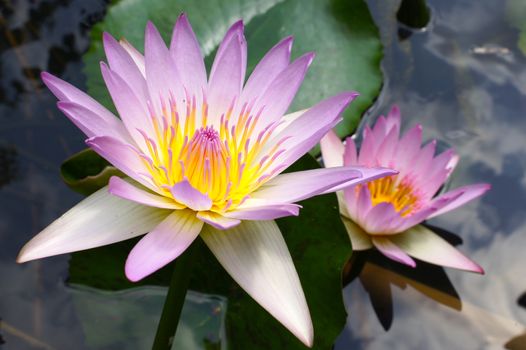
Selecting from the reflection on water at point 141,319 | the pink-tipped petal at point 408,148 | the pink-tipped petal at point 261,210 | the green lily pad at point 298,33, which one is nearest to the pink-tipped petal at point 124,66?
the pink-tipped petal at point 261,210

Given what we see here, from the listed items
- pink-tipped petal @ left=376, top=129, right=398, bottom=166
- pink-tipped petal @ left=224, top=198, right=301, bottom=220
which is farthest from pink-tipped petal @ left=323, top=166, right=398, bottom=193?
pink-tipped petal @ left=376, top=129, right=398, bottom=166

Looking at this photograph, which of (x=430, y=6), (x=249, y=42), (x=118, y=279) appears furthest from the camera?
(x=430, y=6)

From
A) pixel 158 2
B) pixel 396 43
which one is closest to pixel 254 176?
pixel 158 2

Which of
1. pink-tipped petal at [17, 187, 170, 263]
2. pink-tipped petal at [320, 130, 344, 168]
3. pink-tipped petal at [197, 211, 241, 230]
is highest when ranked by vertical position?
pink-tipped petal at [17, 187, 170, 263]

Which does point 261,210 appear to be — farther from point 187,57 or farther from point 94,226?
point 187,57

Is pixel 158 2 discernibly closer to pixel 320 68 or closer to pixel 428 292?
pixel 320 68

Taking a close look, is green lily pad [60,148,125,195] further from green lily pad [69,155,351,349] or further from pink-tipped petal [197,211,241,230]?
pink-tipped petal [197,211,241,230]

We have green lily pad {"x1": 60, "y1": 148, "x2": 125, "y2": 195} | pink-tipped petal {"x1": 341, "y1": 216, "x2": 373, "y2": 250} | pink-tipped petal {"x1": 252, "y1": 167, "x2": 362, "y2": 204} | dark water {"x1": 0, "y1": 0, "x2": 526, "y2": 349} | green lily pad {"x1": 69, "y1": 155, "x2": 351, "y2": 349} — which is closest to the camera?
pink-tipped petal {"x1": 252, "y1": 167, "x2": 362, "y2": 204}
